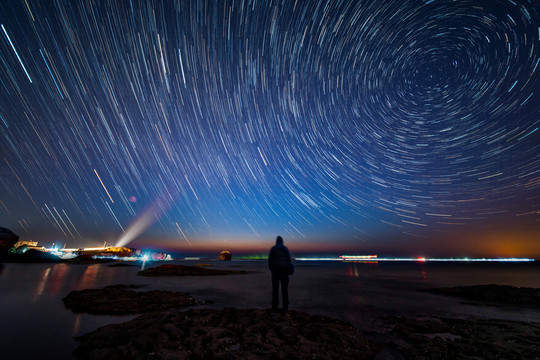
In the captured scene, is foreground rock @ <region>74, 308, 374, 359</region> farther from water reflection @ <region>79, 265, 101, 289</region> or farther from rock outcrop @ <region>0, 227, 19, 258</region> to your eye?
rock outcrop @ <region>0, 227, 19, 258</region>

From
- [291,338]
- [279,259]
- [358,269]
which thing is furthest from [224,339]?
[358,269]

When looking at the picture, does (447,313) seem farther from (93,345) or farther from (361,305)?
(93,345)

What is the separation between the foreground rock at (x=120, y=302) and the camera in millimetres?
9203

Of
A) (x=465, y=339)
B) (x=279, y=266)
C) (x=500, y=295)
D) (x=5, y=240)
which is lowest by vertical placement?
(x=465, y=339)

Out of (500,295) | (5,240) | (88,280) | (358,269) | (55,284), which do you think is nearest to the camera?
(500,295)

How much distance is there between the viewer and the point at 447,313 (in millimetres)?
10609

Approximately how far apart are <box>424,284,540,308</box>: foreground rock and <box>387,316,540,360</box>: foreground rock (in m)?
7.02

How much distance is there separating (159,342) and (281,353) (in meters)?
2.80

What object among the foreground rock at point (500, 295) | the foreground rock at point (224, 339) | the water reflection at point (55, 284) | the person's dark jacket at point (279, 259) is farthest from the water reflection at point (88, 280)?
the foreground rock at point (500, 295)

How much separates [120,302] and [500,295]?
21.8 m

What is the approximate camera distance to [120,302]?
10.0 m

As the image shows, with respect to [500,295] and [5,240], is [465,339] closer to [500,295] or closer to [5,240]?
[500,295]

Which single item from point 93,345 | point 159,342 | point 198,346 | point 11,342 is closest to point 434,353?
point 198,346

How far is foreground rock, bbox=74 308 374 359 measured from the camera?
198 inches
